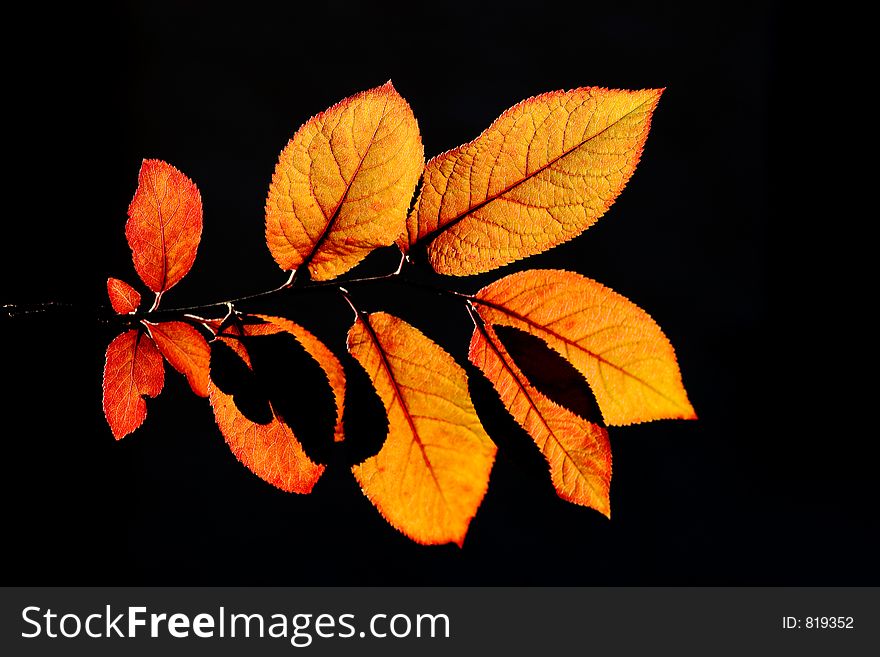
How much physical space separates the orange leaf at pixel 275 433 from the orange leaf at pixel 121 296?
6cm

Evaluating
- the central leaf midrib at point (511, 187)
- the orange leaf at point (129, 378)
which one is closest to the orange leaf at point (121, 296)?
the orange leaf at point (129, 378)

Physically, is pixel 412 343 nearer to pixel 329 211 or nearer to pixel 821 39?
pixel 329 211

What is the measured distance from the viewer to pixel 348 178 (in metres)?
0.24

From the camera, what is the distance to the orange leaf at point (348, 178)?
0.23 meters

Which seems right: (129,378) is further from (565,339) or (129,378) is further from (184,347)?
(565,339)

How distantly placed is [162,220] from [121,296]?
0.14 feet

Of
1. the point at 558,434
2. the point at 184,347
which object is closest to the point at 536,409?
the point at 558,434

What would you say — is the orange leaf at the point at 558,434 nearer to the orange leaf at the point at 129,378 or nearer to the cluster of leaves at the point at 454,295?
the cluster of leaves at the point at 454,295

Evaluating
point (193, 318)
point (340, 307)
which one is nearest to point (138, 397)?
point (193, 318)

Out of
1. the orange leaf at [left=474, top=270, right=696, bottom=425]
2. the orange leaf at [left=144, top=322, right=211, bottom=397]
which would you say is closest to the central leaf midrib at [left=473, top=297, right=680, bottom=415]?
the orange leaf at [left=474, top=270, right=696, bottom=425]

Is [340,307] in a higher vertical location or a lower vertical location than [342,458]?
higher

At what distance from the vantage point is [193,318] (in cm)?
26

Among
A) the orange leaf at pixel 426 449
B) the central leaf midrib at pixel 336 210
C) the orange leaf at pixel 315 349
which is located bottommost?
the orange leaf at pixel 426 449

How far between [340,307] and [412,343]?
134 centimetres
